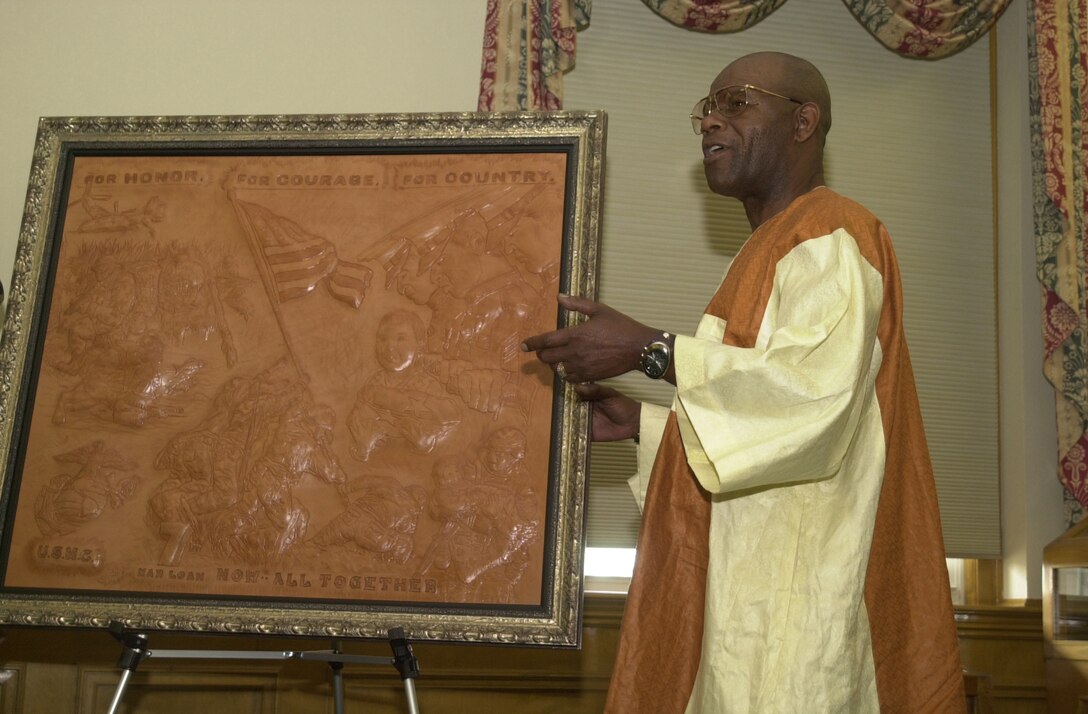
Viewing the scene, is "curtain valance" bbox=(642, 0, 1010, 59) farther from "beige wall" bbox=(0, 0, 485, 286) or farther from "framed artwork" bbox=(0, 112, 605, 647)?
"framed artwork" bbox=(0, 112, 605, 647)

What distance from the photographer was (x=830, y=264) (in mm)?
1887

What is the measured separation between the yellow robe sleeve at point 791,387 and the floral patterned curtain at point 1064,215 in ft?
6.04

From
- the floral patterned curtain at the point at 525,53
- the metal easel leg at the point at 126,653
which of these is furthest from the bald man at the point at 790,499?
the floral patterned curtain at the point at 525,53

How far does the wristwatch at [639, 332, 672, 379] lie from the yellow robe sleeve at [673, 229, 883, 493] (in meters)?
0.03

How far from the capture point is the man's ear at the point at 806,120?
2.28 metres

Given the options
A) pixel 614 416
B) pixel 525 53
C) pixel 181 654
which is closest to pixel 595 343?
pixel 614 416

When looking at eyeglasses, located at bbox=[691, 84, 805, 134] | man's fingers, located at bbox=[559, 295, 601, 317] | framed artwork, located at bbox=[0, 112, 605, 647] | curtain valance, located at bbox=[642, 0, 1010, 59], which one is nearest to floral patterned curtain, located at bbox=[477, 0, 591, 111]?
curtain valance, located at bbox=[642, 0, 1010, 59]

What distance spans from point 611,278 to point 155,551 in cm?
182

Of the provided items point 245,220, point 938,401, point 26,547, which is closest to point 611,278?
point 938,401

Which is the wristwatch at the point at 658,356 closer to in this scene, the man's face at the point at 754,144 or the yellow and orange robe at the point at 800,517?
the yellow and orange robe at the point at 800,517

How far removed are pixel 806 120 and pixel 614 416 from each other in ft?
2.46

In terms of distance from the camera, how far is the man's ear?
228 cm

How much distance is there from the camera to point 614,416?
7.65ft

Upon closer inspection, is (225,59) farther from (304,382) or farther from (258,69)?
(304,382)
